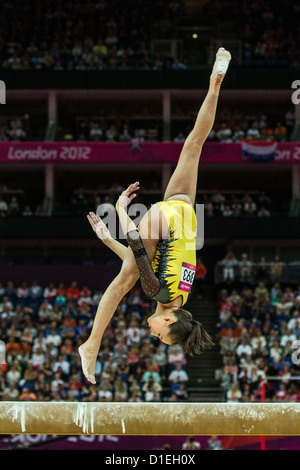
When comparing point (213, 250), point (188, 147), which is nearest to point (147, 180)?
point (213, 250)

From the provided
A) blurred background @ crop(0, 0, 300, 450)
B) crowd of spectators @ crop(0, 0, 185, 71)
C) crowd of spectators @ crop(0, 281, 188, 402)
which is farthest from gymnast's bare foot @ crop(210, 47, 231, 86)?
crowd of spectators @ crop(0, 0, 185, 71)

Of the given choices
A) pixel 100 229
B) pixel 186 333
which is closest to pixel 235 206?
pixel 100 229

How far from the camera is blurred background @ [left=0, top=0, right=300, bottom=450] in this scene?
18547 mm

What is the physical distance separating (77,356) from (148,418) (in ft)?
42.1

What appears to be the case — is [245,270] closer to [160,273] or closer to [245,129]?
[245,129]

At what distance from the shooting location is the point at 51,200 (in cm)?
2623

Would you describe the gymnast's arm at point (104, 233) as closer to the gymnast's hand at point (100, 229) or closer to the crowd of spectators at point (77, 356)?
the gymnast's hand at point (100, 229)

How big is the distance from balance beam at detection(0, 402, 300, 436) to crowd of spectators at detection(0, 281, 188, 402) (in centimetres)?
1090

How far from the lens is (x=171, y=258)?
23.5ft

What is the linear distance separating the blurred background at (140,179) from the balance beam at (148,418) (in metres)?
10.9

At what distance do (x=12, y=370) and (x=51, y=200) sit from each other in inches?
365

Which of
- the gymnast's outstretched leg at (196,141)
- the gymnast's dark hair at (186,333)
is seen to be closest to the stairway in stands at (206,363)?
the gymnast's outstretched leg at (196,141)
